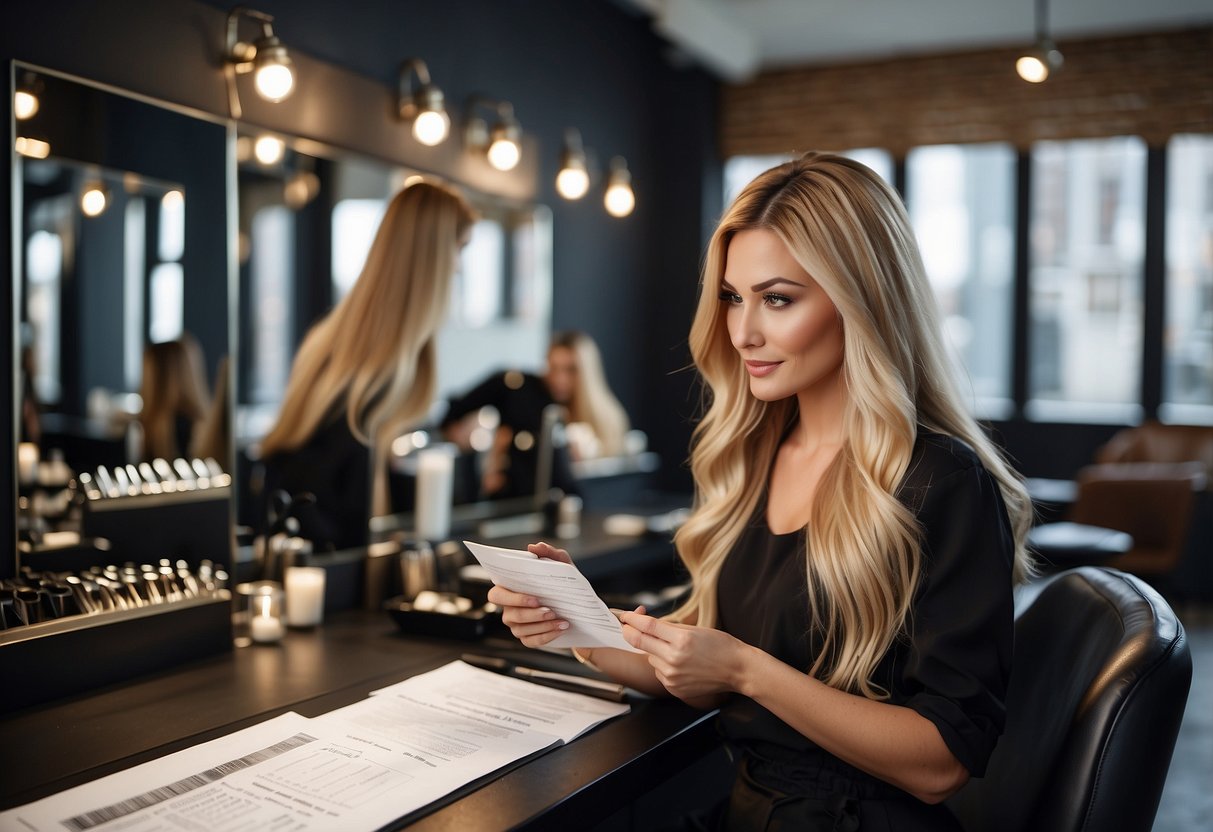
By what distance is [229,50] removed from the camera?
2.45 m

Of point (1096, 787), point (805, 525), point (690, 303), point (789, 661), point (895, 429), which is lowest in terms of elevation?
point (1096, 787)

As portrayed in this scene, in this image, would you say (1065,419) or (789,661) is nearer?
(789,661)

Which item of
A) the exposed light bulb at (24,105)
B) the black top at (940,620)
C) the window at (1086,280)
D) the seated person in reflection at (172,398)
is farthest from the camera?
the window at (1086,280)

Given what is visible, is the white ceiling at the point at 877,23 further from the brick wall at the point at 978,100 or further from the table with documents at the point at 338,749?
Answer: the table with documents at the point at 338,749

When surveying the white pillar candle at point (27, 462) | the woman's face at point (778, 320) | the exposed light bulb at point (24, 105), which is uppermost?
the exposed light bulb at point (24, 105)

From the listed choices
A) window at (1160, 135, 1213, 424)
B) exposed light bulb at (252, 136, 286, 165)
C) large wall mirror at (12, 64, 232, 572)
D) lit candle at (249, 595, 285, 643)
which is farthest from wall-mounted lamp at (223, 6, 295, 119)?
window at (1160, 135, 1213, 424)

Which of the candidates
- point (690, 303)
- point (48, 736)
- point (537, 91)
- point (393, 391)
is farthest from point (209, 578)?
point (690, 303)

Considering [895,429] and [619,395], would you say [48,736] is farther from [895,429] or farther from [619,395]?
[619,395]

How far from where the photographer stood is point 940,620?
4.45 feet

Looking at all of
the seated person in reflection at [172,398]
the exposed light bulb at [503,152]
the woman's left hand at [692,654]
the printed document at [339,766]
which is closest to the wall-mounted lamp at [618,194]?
the exposed light bulb at [503,152]

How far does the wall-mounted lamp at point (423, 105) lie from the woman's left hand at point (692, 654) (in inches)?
83.2

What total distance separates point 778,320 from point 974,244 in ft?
18.6

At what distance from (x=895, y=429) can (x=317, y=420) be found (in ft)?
5.19

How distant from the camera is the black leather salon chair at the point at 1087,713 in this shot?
1.38 metres
